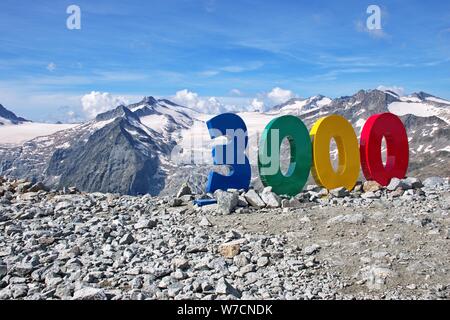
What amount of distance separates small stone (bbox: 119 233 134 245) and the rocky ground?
5cm

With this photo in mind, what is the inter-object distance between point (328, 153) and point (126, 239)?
12984 millimetres

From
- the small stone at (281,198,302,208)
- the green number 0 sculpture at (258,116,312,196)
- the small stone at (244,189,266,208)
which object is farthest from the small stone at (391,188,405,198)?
the small stone at (244,189,266,208)

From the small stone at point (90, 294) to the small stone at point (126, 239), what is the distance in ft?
13.6

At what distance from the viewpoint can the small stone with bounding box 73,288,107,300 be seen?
10.4 m

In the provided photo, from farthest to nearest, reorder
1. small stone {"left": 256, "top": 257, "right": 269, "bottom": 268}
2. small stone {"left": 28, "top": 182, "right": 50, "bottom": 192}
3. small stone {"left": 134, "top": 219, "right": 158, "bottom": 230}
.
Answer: small stone {"left": 28, "top": 182, "right": 50, "bottom": 192} < small stone {"left": 134, "top": 219, "right": 158, "bottom": 230} < small stone {"left": 256, "top": 257, "right": 269, "bottom": 268}

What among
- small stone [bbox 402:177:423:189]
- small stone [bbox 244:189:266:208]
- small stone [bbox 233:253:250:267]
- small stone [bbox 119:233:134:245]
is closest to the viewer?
small stone [bbox 233:253:250:267]

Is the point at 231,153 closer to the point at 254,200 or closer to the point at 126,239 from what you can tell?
the point at 254,200

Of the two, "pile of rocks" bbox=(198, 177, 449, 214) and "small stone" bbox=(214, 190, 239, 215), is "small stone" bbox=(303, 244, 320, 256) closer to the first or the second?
"pile of rocks" bbox=(198, 177, 449, 214)

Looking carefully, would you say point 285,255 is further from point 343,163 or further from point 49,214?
point 343,163

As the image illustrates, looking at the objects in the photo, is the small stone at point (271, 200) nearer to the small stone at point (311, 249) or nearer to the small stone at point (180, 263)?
the small stone at point (311, 249)

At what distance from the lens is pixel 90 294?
34.3 feet
